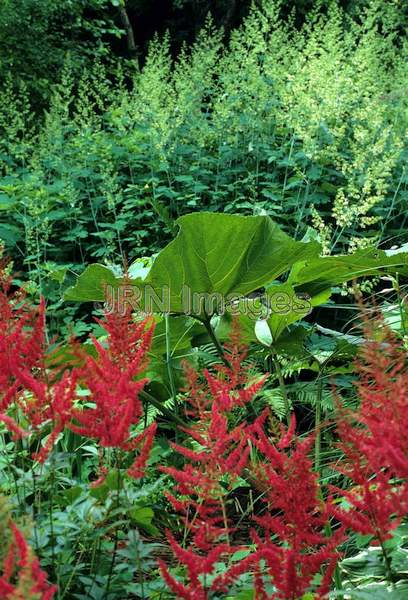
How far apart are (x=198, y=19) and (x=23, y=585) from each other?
12800 millimetres

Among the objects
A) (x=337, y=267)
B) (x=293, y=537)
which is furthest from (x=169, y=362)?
(x=293, y=537)

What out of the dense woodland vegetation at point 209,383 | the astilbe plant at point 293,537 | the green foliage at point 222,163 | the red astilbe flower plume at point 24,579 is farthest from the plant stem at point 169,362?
the green foliage at point 222,163

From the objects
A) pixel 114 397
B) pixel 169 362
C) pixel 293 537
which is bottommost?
pixel 169 362

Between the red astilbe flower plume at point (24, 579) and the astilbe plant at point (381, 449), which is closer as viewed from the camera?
the red astilbe flower plume at point (24, 579)

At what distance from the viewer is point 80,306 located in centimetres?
487

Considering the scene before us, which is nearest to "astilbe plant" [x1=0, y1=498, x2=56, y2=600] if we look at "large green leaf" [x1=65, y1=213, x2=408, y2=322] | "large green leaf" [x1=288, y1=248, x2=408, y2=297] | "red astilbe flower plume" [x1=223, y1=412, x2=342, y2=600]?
"red astilbe flower plume" [x1=223, y1=412, x2=342, y2=600]

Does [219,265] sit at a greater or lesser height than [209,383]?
lesser

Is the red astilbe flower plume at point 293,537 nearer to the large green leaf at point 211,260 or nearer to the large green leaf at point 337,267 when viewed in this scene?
the large green leaf at point 211,260

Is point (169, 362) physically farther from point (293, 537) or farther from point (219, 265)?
point (293, 537)

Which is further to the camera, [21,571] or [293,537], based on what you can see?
[293,537]

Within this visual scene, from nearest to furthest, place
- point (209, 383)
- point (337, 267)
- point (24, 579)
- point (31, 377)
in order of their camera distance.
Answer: point (24, 579), point (31, 377), point (209, 383), point (337, 267)

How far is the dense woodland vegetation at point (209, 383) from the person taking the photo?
1.07 metres

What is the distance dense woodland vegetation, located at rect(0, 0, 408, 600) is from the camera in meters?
1.07

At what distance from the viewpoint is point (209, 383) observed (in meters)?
1.33
